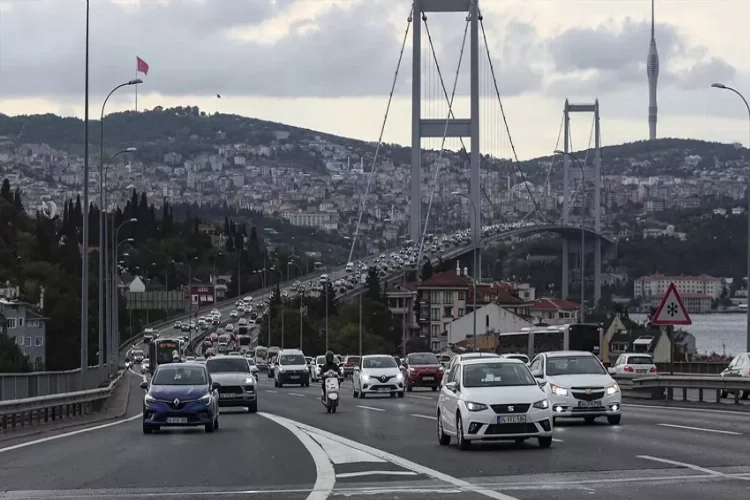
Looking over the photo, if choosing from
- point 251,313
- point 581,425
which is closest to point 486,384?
point 581,425

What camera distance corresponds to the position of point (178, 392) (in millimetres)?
27984

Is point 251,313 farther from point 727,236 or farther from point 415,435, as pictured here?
point 415,435

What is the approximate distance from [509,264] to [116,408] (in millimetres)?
153891

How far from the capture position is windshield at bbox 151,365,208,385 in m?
28.6

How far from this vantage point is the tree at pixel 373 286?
13500 cm

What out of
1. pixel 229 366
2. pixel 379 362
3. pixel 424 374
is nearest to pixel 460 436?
pixel 229 366

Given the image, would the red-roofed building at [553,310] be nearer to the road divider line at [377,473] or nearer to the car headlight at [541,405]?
the car headlight at [541,405]

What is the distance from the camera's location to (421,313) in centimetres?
13788

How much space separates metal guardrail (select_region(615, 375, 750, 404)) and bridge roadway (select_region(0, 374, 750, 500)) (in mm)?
6042

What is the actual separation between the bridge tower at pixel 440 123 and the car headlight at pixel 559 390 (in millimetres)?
89795

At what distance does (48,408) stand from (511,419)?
15.5 metres

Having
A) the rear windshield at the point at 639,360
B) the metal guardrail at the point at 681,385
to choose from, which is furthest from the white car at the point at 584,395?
the rear windshield at the point at 639,360

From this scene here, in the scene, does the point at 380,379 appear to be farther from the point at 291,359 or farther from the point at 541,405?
the point at 541,405

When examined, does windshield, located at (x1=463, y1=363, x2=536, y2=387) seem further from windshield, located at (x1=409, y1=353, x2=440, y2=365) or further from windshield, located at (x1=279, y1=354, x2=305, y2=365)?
windshield, located at (x1=279, y1=354, x2=305, y2=365)
